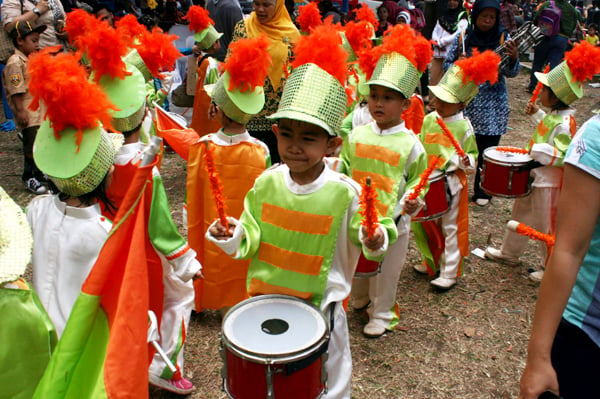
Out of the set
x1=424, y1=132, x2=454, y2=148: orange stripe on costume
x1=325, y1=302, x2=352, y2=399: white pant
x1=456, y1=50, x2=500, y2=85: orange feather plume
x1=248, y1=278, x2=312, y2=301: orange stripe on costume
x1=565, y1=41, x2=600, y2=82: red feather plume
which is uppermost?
x1=565, y1=41, x2=600, y2=82: red feather plume

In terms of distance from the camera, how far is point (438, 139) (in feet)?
14.7

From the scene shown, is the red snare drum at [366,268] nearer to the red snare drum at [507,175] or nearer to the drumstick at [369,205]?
the drumstick at [369,205]

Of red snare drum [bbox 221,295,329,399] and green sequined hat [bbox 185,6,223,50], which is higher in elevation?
green sequined hat [bbox 185,6,223,50]

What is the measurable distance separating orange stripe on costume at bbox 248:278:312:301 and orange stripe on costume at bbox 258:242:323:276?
11cm

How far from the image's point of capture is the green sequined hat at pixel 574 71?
4.31m

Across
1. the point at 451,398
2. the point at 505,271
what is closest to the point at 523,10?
the point at 505,271

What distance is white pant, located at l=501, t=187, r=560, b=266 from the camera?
463 cm

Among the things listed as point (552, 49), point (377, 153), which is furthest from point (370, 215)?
point (552, 49)

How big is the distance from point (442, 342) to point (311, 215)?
2.11 m

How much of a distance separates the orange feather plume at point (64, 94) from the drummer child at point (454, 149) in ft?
9.82

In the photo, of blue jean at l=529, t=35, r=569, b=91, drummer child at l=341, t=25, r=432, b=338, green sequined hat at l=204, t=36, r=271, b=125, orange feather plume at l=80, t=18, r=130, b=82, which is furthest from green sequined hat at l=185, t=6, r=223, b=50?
blue jean at l=529, t=35, r=569, b=91

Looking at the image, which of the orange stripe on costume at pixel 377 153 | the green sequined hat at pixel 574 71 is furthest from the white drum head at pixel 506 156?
the orange stripe on costume at pixel 377 153

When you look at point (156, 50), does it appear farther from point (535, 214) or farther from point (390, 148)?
point (535, 214)

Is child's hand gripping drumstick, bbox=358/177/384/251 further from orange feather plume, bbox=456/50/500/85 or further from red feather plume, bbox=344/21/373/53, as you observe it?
red feather plume, bbox=344/21/373/53
